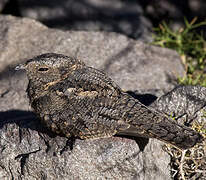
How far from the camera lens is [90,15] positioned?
7.41m

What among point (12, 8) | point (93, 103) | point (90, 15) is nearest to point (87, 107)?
point (93, 103)

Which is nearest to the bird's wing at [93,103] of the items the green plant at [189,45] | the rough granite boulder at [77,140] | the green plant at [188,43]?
the rough granite boulder at [77,140]

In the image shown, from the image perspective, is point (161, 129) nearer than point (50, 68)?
Yes

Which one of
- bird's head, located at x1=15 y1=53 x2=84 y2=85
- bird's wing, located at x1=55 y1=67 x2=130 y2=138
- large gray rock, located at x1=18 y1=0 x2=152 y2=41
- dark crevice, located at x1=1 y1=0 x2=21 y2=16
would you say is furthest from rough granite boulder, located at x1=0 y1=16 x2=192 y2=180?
dark crevice, located at x1=1 y1=0 x2=21 y2=16

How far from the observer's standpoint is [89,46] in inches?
254

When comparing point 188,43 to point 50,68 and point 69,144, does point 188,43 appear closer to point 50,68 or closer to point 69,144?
point 50,68

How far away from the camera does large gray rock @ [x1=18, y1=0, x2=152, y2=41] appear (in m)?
7.38

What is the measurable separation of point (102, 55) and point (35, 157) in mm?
2856

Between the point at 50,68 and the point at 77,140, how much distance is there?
0.87m

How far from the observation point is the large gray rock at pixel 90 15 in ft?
24.2

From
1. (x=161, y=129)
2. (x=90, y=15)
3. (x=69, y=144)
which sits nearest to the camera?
(x=161, y=129)

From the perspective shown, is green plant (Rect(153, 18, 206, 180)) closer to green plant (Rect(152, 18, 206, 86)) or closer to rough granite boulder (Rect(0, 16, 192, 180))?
green plant (Rect(152, 18, 206, 86))

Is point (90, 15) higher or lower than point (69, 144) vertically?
lower

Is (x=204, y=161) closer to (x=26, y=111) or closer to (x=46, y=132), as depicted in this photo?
(x=46, y=132)
